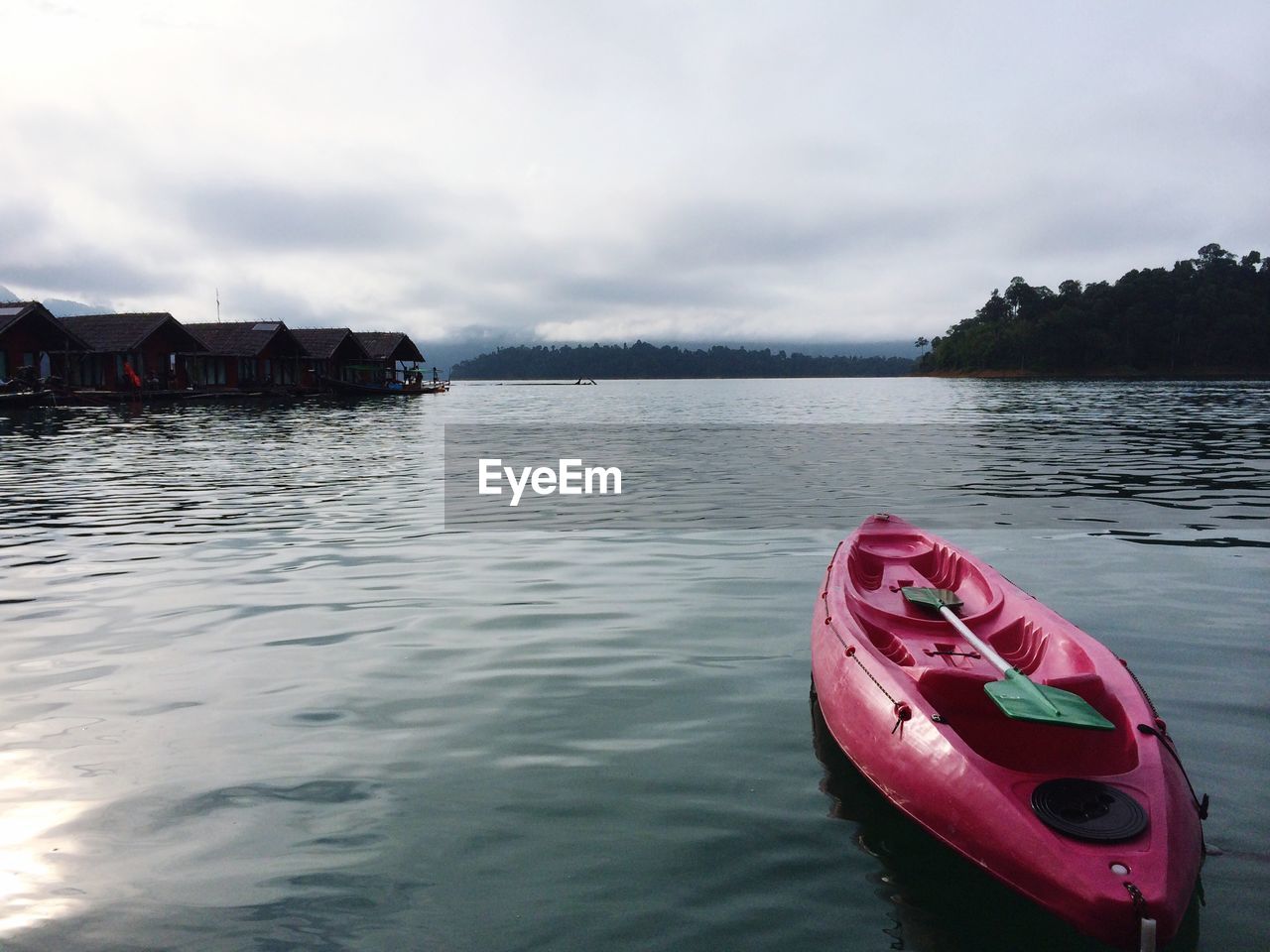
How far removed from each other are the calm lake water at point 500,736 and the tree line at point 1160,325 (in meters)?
125

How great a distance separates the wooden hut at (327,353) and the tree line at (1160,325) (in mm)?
102034

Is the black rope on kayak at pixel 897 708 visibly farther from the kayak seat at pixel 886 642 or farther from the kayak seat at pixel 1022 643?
the kayak seat at pixel 1022 643

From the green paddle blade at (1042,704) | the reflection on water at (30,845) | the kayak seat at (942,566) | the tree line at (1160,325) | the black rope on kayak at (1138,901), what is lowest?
the reflection on water at (30,845)

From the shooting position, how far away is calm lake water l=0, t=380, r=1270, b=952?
12.5 ft

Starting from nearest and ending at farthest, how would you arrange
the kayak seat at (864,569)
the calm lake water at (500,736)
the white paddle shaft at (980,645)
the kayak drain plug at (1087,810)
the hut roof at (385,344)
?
the kayak drain plug at (1087,810), the calm lake water at (500,736), the white paddle shaft at (980,645), the kayak seat at (864,569), the hut roof at (385,344)

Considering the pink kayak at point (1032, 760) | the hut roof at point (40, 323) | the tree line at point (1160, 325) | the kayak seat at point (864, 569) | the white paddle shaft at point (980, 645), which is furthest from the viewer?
the tree line at point (1160, 325)

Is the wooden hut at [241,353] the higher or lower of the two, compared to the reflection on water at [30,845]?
higher

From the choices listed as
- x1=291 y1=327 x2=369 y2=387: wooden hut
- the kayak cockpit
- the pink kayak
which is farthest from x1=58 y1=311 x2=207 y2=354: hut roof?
the kayak cockpit

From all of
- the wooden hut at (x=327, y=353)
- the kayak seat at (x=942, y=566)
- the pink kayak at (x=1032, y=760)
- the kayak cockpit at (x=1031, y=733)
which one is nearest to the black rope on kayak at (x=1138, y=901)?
the pink kayak at (x=1032, y=760)

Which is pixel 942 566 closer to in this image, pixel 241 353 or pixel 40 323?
pixel 40 323

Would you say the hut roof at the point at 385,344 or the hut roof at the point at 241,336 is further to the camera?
the hut roof at the point at 385,344

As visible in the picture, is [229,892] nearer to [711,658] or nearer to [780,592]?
[711,658]

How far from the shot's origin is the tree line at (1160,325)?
116 m

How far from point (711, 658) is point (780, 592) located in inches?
94.9
